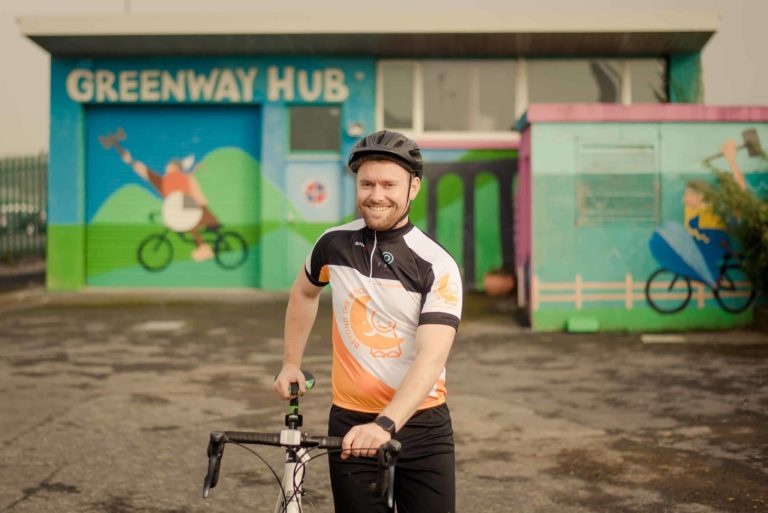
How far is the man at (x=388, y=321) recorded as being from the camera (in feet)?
9.62

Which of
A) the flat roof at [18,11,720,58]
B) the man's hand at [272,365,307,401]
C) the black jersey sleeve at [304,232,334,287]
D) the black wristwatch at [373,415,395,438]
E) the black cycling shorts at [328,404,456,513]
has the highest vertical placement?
the flat roof at [18,11,720,58]

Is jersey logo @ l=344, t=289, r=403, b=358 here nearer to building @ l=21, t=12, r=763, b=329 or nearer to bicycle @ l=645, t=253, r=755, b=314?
bicycle @ l=645, t=253, r=755, b=314

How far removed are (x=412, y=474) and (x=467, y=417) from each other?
13.9 feet

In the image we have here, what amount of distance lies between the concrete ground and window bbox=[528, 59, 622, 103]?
6805mm

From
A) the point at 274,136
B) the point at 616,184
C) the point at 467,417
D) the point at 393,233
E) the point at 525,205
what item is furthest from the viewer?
the point at 274,136

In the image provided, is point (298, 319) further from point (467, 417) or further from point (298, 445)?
point (467, 417)

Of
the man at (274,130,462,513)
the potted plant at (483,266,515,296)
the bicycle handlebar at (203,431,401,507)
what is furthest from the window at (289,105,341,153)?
the bicycle handlebar at (203,431,401,507)

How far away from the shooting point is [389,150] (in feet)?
9.44

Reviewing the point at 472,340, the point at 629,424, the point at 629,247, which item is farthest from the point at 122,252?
the point at 629,424

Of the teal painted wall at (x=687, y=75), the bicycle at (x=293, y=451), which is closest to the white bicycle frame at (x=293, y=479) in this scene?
the bicycle at (x=293, y=451)

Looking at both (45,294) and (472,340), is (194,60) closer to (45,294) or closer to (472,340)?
(45,294)

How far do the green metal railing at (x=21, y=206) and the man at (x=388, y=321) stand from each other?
21987 millimetres

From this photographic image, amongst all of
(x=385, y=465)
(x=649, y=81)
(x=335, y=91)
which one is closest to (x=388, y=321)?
(x=385, y=465)

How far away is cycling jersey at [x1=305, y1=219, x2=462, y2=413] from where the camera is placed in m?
2.97
